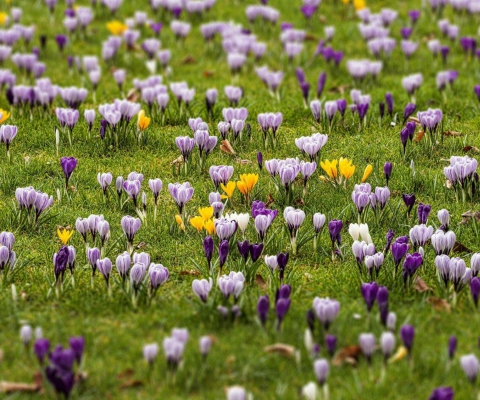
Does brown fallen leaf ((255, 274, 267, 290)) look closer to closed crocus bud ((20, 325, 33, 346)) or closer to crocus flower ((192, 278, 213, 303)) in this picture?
crocus flower ((192, 278, 213, 303))

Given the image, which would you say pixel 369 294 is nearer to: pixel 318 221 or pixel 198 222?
pixel 318 221

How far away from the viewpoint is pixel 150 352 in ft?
13.0

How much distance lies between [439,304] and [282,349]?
1.01 metres

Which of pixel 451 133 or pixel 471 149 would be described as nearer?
pixel 471 149

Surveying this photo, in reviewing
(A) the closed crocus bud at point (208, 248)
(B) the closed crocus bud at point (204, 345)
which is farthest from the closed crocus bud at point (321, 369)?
(A) the closed crocus bud at point (208, 248)

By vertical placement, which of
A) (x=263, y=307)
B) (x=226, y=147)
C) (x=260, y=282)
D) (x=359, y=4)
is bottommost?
(x=260, y=282)

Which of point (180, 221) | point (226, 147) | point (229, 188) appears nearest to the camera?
point (180, 221)

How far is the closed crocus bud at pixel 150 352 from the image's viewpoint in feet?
13.0

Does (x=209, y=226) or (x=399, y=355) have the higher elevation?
(x=209, y=226)

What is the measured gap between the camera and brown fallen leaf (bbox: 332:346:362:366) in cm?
415

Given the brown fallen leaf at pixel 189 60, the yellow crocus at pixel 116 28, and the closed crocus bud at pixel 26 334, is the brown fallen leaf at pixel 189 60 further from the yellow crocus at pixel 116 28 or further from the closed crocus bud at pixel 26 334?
the closed crocus bud at pixel 26 334

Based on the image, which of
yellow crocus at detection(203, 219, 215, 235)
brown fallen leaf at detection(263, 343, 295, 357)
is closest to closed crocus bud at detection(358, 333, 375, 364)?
brown fallen leaf at detection(263, 343, 295, 357)

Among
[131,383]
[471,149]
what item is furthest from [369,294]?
[471,149]

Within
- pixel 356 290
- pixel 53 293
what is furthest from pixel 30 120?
pixel 356 290
